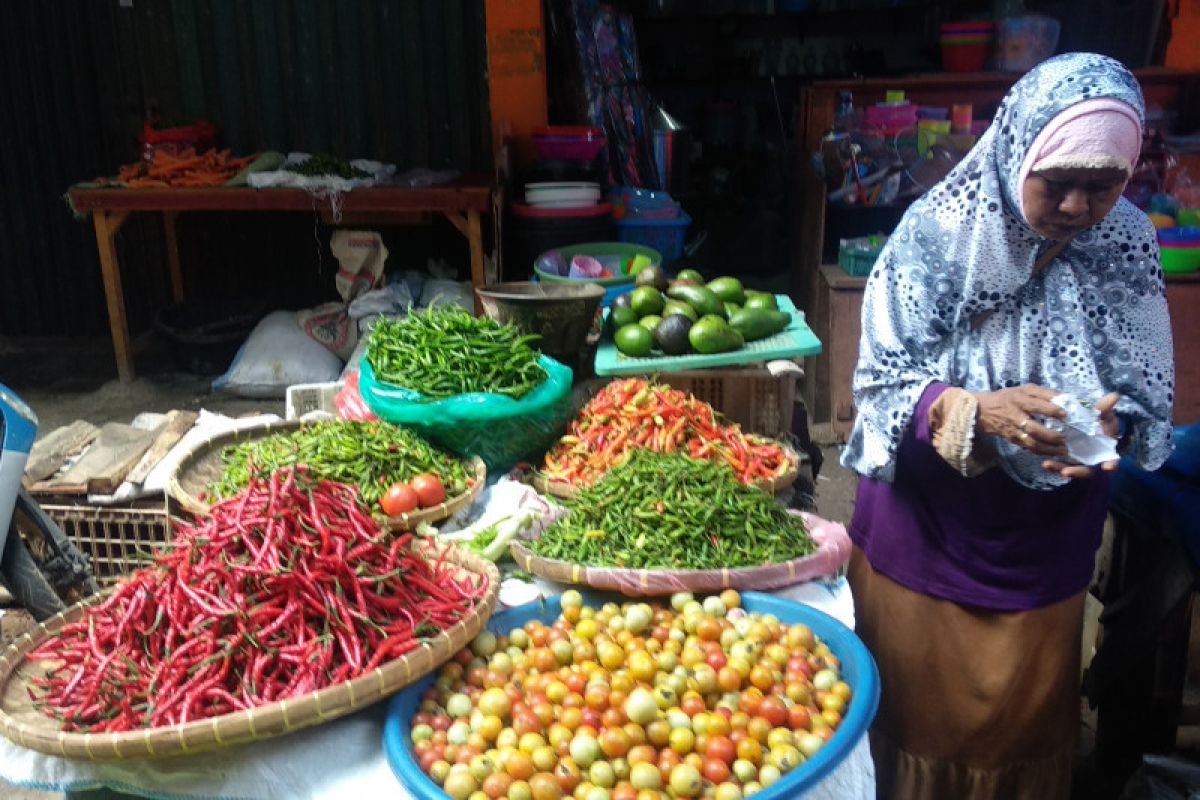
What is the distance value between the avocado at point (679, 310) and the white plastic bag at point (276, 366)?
11.1 feet

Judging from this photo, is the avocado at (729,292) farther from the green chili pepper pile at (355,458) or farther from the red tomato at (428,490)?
the red tomato at (428,490)

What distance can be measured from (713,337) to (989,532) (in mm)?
1286

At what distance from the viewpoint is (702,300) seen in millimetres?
3525

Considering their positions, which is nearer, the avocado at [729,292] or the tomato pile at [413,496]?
the tomato pile at [413,496]

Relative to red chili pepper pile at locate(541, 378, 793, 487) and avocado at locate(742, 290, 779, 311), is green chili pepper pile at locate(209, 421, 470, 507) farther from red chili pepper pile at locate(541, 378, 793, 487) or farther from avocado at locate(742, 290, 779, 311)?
avocado at locate(742, 290, 779, 311)

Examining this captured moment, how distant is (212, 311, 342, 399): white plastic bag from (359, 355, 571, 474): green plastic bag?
3482mm

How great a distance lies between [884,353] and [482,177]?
5.02 meters

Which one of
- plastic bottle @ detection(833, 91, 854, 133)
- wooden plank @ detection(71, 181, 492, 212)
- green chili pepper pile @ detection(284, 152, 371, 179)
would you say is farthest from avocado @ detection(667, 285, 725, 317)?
green chili pepper pile @ detection(284, 152, 371, 179)

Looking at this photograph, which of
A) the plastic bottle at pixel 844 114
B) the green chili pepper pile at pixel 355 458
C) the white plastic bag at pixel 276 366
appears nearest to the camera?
the green chili pepper pile at pixel 355 458

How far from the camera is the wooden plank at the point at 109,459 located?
3.56 meters

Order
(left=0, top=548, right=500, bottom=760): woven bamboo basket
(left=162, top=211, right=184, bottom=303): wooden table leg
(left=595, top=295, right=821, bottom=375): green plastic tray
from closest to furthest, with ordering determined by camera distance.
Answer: (left=0, top=548, right=500, bottom=760): woven bamboo basket, (left=595, top=295, right=821, bottom=375): green plastic tray, (left=162, top=211, right=184, bottom=303): wooden table leg

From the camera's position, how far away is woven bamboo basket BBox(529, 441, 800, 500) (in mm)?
2779

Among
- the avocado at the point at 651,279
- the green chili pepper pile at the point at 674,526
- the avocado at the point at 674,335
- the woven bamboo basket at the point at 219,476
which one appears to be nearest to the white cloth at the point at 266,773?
the green chili pepper pile at the point at 674,526

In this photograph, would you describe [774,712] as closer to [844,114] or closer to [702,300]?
[702,300]
